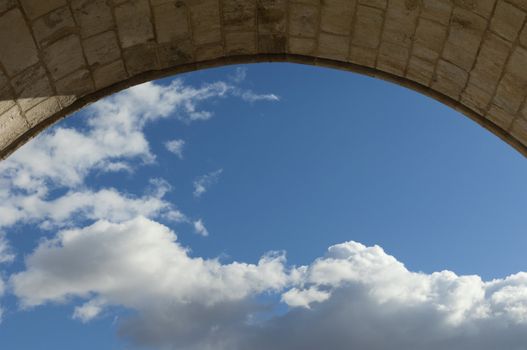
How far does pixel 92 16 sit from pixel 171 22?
0.57m

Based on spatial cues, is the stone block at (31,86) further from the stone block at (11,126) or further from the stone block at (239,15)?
the stone block at (239,15)

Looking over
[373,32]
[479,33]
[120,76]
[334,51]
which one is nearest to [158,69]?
[120,76]

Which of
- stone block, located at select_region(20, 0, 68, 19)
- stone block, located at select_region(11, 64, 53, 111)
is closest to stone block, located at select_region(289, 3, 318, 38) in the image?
stone block, located at select_region(20, 0, 68, 19)

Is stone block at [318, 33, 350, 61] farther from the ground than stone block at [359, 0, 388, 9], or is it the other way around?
stone block at [318, 33, 350, 61]

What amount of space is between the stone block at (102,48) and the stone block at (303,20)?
1347 millimetres

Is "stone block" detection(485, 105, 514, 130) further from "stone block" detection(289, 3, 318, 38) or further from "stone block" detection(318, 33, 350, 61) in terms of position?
"stone block" detection(289, 3, 318, 38)

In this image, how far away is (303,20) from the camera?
4402 mm

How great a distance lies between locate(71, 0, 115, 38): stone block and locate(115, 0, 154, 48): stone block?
7 centimetres

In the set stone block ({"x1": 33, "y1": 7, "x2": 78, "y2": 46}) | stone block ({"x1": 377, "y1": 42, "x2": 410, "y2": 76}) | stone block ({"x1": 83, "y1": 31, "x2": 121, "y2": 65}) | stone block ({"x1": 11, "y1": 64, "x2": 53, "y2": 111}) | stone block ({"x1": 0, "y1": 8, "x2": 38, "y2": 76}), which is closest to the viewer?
stone block ({"x1": 0, "y1": 8, "x2": 38, "y2": 76})

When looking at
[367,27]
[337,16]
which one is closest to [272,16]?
[337,16]

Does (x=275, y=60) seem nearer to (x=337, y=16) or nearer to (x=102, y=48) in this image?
(x=337, y=16)

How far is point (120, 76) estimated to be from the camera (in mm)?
4449

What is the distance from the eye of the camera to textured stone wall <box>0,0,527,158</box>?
12.8 ft

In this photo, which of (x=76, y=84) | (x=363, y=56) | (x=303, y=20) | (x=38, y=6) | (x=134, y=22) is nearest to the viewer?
(x=38, y=6)
